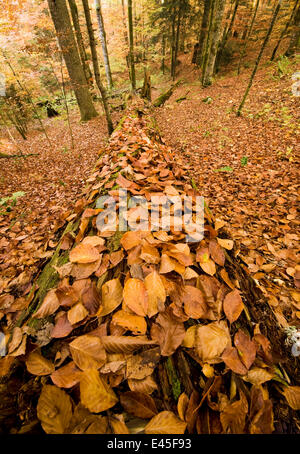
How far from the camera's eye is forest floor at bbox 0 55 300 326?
2.32 m

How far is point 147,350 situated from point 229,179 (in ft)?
12.6

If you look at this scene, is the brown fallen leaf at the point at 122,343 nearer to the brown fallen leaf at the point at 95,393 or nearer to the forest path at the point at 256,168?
the brown fallen leaf at the point at 95,393

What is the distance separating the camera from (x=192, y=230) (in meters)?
1.36

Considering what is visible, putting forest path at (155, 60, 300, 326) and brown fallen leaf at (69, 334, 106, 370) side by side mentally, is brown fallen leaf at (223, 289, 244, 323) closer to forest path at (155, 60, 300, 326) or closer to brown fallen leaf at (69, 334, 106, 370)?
brown fallen leaf at (69, 334, 106, 370)

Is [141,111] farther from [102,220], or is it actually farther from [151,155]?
[102,220]

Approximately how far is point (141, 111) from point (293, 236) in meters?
5.27

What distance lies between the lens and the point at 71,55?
777 centimetres

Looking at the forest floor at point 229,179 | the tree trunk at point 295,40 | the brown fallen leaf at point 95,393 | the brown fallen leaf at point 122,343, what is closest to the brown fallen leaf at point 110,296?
the brown fallen leaf at point 122,343

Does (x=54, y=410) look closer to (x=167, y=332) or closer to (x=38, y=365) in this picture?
(x=38, y=365)

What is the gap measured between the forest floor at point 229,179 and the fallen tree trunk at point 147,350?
30.6 inches

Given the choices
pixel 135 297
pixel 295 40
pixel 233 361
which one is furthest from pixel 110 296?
pixel 295 40

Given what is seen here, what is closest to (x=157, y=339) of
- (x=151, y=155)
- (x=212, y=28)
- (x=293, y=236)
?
(x=151, y=155)

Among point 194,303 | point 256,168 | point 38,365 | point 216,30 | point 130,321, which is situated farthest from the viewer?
point 216,30

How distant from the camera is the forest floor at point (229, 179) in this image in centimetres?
232
